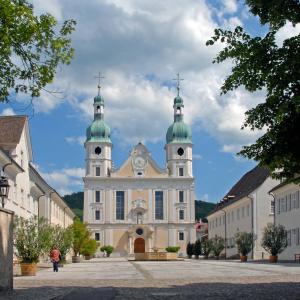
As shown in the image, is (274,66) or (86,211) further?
(86,211)

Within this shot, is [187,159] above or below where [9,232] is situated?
above

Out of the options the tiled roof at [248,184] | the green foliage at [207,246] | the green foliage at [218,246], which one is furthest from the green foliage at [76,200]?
the green foliage at [218,246]

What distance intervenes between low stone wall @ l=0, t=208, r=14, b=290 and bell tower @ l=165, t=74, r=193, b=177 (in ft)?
288

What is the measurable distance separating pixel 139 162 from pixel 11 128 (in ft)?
200

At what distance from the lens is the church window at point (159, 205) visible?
103m

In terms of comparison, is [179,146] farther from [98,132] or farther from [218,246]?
[218,246]

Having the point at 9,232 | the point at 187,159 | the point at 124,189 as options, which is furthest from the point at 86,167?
the point at 9,232

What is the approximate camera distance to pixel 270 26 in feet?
47.0

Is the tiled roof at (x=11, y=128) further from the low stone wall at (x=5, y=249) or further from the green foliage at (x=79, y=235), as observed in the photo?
the low stone wall at (x=5, y=249)

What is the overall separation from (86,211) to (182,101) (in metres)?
25.5

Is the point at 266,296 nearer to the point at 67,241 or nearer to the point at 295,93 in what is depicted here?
the point at 295,93

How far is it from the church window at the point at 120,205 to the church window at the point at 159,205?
5246 millimetres

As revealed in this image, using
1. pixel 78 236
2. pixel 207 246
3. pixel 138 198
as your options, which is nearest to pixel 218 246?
pixel 207 246

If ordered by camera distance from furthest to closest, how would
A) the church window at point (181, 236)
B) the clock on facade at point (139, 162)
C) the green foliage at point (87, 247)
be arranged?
the clock on facade at point (139, 162), the church window at point (181, 236), the green foliage at point (87, 247)
